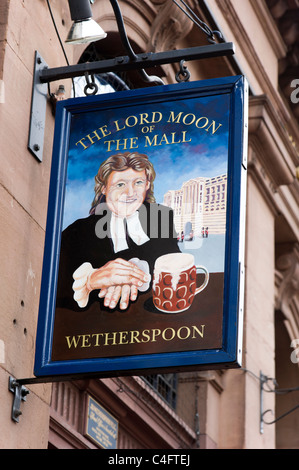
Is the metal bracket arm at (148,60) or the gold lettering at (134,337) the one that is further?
the metal bracket arm at (148,60)

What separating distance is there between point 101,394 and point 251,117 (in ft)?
18.0

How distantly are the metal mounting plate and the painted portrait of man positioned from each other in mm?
743

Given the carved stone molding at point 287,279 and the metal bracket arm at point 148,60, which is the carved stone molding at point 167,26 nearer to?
the metal bracket arm at point 148,60

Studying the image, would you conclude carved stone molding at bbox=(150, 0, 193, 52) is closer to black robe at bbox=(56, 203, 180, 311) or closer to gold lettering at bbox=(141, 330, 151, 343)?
black robe at bbox=(56, 203, 180, 311)

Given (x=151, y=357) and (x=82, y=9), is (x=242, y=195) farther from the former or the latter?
(x=82, y=9)

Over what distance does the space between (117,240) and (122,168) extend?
60cm

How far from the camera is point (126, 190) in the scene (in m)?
8.20

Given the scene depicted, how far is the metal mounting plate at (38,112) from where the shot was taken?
870 centimetres

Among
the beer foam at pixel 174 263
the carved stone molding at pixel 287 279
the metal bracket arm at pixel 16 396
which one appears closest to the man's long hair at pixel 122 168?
the beer foam at pixel 174 263

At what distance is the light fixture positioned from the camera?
27.2ft

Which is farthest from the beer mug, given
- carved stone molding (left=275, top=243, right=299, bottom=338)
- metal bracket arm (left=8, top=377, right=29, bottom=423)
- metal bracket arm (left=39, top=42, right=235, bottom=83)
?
carved stone molding (left=275, top=243, right=299, bottom=338)
